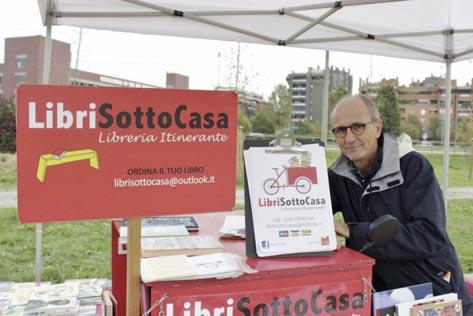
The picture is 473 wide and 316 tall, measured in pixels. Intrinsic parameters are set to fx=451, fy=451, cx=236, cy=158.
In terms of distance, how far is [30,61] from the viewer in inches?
972

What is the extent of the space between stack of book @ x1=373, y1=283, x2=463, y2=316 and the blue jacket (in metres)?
0.16

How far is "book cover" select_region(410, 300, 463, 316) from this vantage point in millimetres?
1568

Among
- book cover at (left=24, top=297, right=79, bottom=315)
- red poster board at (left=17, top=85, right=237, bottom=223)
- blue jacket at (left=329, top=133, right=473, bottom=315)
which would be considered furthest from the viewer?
blue jacket at (left=329, top=133, right=473, bottom=315)

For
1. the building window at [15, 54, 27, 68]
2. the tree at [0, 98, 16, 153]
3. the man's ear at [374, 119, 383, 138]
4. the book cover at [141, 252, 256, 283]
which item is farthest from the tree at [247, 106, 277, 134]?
the building window at [15, 54, 27, 68]

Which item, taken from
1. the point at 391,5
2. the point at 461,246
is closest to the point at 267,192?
the point at 391,5

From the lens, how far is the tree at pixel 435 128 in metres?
20.1

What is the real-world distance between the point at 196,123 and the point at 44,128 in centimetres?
42

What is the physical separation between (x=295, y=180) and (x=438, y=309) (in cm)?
70

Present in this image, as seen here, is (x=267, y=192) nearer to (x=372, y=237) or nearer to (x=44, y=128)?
(x=372, y=237)

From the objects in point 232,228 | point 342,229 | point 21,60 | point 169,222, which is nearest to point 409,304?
point 342,229

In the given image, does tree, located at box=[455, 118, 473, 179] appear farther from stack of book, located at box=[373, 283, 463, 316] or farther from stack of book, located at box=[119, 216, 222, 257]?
stack of book, located at box=[119, 216, 222, 257]

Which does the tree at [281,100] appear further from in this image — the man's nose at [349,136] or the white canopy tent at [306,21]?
the man's nose at [349,136]

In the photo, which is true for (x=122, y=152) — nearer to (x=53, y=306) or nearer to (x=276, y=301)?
(x=276, y=301)

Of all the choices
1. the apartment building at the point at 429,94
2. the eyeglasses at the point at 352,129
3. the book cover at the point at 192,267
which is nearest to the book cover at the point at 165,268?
the book cover at the point at 192,267
